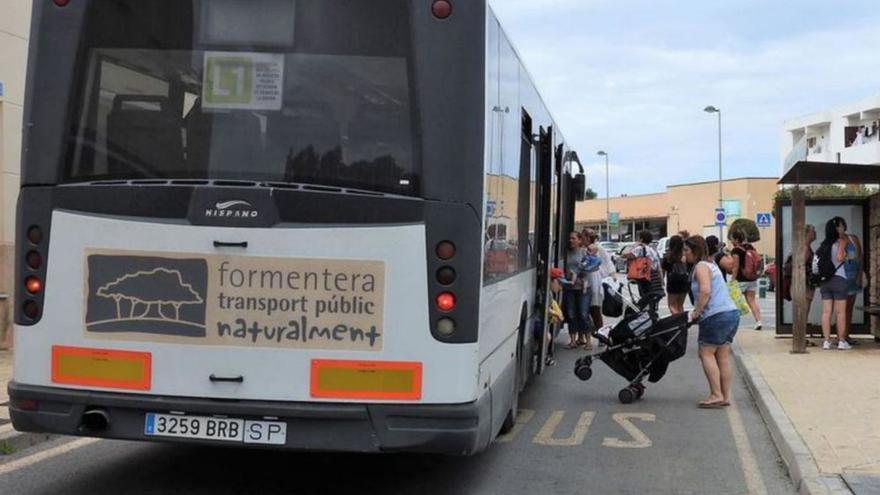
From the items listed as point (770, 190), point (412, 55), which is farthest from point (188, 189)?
point (770, 190)

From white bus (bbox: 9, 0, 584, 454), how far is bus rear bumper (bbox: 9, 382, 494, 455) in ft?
0.04

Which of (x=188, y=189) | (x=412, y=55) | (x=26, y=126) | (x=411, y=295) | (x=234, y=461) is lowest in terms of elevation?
(x=234, y=461)

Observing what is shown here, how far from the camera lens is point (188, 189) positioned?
484 centimetres

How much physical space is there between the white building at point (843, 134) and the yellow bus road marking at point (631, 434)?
2083 inches

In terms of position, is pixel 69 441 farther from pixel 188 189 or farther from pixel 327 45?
pixel 327 45

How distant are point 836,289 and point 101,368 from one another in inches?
414

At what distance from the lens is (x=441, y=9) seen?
4.78 meters

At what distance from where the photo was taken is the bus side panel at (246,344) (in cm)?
473

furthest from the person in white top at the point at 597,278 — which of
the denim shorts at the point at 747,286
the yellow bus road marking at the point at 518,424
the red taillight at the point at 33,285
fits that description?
the red taillight at the point at 33,285

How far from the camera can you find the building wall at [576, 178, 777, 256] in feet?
214

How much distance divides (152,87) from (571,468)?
396cm

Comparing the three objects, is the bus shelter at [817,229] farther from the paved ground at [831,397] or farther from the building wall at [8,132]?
the building wall at [8,132]

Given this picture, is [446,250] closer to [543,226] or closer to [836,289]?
[543,226]

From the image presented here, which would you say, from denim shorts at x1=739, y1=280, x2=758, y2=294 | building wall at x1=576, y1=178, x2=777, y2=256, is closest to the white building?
building wall at x1=576, y1=178, x2=777, y2=256
